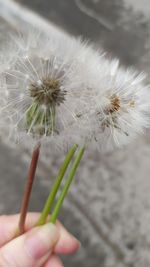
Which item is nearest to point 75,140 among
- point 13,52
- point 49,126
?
point 49,126

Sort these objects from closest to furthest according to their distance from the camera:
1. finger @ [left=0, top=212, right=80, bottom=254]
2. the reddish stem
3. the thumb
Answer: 1. the reddish stem
2. the thumb
3. finger @ [left=0, top=212, right=80, bottom=254]

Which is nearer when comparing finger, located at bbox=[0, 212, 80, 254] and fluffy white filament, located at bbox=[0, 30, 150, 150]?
fluffy white filament, located at bbox=[0, 30, 150, 150]

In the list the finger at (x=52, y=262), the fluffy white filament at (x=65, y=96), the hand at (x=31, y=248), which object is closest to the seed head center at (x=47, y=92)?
the fluffy white filament at (x=65, y=96)

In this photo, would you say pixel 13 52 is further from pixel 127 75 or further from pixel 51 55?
pixel 127 75

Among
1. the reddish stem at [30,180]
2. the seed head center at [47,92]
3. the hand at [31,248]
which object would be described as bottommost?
the hand at [31,248]

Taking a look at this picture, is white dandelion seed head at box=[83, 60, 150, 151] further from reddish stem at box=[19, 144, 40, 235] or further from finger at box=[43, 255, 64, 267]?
finger at box=[43, 255, 64, 267]

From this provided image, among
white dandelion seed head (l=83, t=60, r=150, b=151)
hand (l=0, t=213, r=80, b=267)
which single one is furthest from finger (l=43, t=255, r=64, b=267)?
white dandelion seed head (l=83, t=60, r=150, b=151)

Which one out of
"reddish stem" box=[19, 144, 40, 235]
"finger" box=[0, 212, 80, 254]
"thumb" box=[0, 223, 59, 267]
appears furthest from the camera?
"finger" box=[0, 212, 80, 254]

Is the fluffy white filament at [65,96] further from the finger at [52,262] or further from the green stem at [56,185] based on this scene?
the finger at [52,262]

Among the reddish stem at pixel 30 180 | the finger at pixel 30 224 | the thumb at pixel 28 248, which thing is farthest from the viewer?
the finger at pixel 30 224

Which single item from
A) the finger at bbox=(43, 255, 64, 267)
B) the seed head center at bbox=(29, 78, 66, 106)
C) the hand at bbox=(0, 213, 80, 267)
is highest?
the seed head center at bbox=(29, 78, 66, 106)
